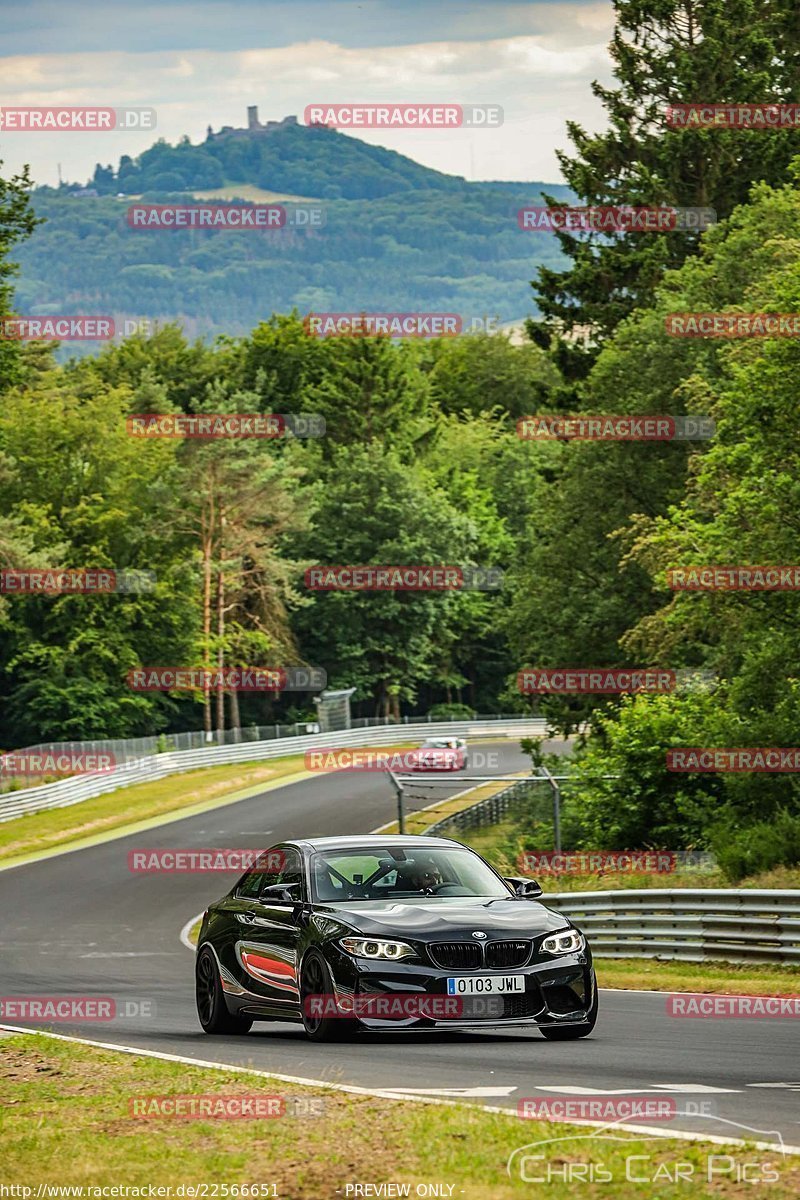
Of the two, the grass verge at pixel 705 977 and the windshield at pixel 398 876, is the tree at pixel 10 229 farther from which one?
the windshield at pixel 398 876

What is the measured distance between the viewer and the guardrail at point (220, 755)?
56.0 metres

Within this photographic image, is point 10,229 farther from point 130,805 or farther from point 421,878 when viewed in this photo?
point 421,878

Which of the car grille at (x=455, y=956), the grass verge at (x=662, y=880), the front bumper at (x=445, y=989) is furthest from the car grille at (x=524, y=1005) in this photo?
the grass verge at (x=662, y=880)

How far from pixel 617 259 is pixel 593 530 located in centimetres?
1155

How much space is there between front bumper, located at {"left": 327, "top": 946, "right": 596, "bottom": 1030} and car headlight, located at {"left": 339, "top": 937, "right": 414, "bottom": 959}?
0.13 ft

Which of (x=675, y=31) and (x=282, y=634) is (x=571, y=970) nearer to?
(x=675, y=31)

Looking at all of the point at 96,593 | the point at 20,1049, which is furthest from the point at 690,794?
the point at 96,593

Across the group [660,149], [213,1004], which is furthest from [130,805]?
[213,1004]

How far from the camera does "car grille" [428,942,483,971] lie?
38.3ft

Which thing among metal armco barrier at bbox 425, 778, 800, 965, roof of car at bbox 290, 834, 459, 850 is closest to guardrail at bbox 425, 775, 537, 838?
metal armco barrier at bbox 425, 778, 800, 965

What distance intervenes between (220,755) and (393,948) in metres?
62.5

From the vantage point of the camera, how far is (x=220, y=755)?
Result: 7362 centimetres

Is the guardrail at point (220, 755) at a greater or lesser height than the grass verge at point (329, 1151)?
lesser

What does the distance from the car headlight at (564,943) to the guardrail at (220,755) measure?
1678 inches
